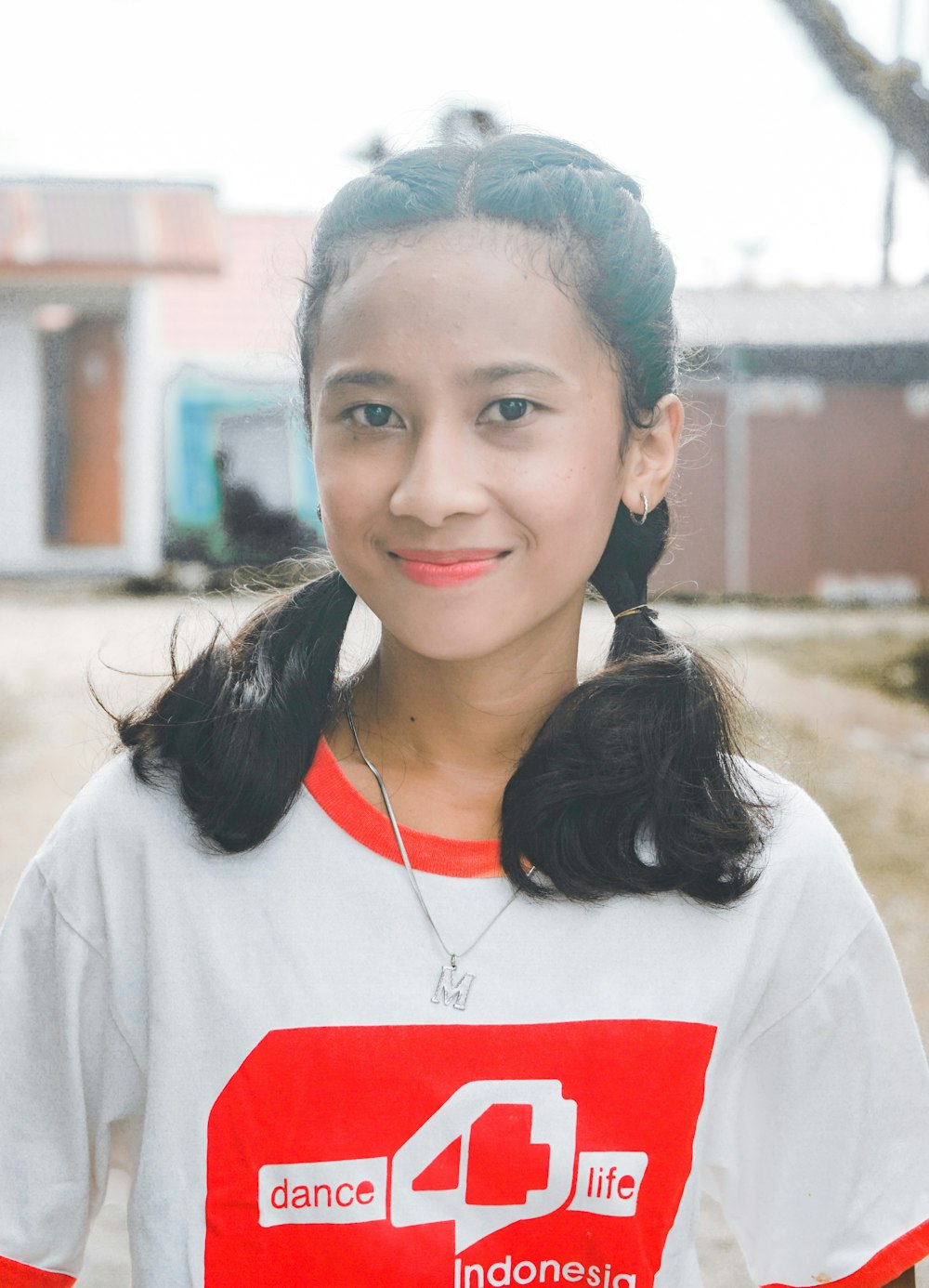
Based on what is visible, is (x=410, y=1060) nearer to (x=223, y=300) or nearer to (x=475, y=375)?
(x=475, y=375)

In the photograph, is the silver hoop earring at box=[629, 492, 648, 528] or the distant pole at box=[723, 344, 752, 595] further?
the distant pole at box=[723, 344, 752, 595]

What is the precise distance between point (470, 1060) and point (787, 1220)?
1.11 feet

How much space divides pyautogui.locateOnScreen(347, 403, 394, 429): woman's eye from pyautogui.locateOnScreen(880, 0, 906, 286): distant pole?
2386 mm

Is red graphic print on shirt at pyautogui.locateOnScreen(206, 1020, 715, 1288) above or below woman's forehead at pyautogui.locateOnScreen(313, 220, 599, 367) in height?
below

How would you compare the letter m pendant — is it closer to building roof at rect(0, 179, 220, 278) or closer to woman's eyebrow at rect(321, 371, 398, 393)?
woman's eyebrow at rect(321, 371, 398, 393)

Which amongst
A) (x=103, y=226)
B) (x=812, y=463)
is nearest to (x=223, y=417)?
(x=103, y=226)

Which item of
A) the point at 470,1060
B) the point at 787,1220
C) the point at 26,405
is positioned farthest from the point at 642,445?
the point at 26,405

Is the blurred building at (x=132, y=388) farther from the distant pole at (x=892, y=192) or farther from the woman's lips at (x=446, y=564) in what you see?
the woman's lips at (x=446, y=564)

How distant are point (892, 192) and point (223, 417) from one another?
232 inches

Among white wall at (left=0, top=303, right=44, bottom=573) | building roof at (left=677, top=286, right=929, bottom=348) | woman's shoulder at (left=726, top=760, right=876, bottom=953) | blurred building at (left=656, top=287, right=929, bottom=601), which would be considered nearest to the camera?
woman's shoulder at (left=726, top=760, right=876, bottom=953)

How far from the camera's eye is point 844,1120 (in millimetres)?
1124

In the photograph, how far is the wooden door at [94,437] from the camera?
29.5 feet

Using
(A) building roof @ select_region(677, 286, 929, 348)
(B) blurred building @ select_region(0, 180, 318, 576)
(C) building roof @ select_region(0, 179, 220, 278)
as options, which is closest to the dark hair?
(A) building roof @ select_region(677, 286, 929, 348)

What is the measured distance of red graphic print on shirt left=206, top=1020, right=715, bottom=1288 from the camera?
104 cm
